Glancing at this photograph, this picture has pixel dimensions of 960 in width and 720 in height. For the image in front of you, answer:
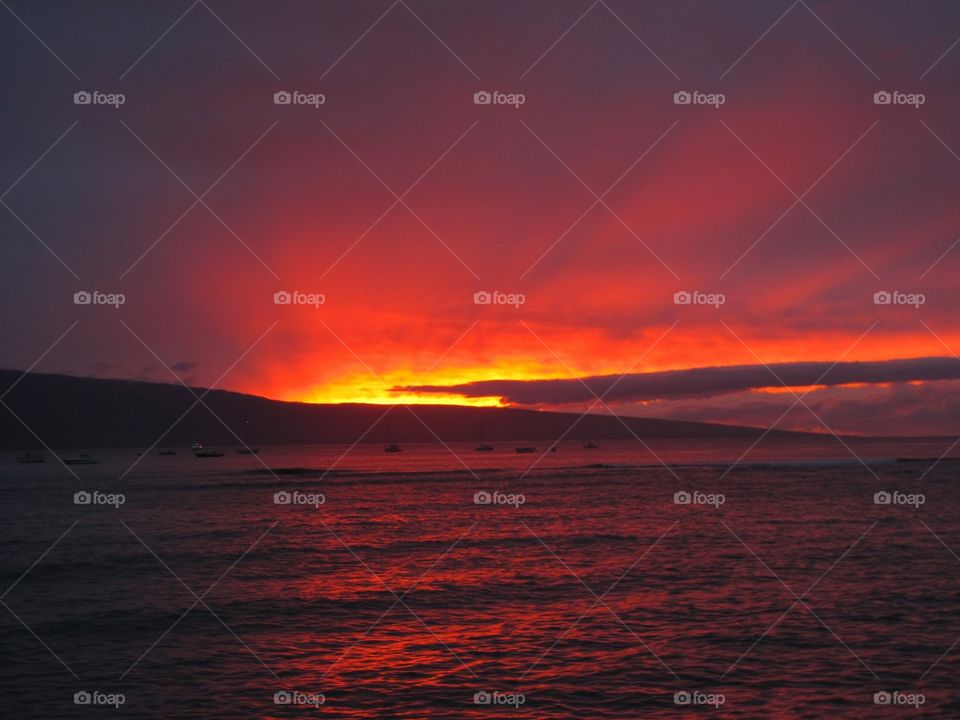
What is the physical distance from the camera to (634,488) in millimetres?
78875

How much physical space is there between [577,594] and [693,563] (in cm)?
761

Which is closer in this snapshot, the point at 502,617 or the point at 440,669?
the point at 440,669

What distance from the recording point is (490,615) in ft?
77.8

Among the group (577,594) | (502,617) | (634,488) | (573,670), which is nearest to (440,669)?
(573,670)

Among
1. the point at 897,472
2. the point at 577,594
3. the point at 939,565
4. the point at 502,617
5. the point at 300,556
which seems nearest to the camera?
the point at 502,617

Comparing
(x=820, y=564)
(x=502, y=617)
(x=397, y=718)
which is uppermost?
(x=820, y=564)

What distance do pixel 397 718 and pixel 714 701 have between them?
18.3 ft

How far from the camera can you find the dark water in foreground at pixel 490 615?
54.5 ft

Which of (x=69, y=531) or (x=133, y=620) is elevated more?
(x=69, y=531)

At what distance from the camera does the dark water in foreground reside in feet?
54.5

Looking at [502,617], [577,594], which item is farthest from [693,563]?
[502,617]

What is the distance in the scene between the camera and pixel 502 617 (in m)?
23.4

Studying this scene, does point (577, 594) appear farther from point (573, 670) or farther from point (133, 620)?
point (133, 620)

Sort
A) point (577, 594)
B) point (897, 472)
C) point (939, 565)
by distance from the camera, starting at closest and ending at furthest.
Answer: point (577, 594) → point (939, 565) → point (897, 472)
